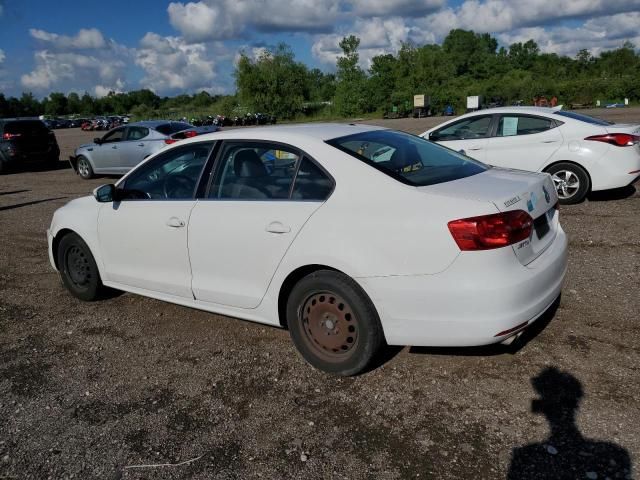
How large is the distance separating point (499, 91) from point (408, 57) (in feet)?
59.0

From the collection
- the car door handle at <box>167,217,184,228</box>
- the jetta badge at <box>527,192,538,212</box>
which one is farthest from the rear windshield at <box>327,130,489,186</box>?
the car door handle at <box>167,217,184,228</box>

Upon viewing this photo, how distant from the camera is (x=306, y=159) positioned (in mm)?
3732

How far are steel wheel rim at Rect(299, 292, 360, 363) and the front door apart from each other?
109 centimetres

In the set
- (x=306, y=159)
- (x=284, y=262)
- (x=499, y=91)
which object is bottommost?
(x=499, y=91)

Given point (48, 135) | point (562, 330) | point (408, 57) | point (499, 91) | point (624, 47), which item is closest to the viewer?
point (562, 330)

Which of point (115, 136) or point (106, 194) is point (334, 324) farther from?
point (115, 136)

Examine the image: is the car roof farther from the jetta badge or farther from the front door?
the jetta badge

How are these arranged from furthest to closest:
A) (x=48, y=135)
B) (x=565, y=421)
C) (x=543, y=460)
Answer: (x=48, y=135)
(x=565, y=421)
(x=543, y=460)

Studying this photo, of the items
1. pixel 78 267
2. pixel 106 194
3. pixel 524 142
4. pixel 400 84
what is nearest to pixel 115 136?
Answer: pixel 78 267

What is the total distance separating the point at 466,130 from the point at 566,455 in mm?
7132

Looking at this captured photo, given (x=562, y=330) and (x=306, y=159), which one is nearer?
(x=306, y=159)

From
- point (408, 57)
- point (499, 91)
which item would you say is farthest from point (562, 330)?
point (408, 57)

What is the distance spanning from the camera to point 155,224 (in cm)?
440

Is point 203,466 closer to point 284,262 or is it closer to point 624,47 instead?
point 284,262
